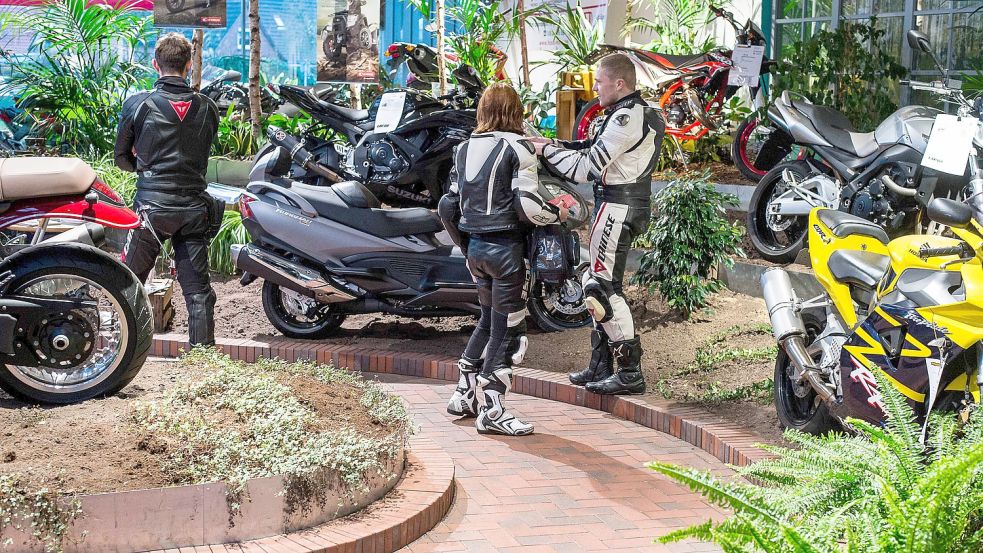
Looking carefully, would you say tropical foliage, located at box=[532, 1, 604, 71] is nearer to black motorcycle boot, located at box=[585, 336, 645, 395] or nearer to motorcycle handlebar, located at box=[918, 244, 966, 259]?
black motorcycle boot, located at box=[585, 336, 645, 395]

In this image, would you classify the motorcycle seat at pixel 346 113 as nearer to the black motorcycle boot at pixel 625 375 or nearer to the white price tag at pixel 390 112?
the white price tag at pixel 390 112

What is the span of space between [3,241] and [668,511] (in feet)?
18.4

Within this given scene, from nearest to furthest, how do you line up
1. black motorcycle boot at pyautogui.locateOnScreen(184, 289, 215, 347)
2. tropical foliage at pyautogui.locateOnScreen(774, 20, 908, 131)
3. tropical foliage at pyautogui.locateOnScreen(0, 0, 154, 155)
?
black motorcycle boot at pyautogui.locateOnScreen(184, 289, 215, 347) < tropical foliage at pyautogui.locateOnScreen(774, 20, 908, 131) < tropical foliage at pyautogui.locateOnScreen(0, 0, 154, 155)

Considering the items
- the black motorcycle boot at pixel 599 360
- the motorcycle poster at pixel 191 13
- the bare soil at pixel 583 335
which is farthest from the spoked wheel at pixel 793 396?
the motorcycle poster at pixel 191 13

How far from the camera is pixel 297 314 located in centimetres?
878

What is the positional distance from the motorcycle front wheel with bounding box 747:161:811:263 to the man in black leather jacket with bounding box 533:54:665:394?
2483 mm

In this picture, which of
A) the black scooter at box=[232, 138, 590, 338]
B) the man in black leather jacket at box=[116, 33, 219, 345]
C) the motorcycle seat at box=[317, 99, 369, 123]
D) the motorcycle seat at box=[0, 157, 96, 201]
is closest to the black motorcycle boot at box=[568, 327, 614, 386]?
the black scooter at box=[232, 138, 590, 338]

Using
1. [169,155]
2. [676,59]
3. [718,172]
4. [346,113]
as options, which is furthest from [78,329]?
[676,59]

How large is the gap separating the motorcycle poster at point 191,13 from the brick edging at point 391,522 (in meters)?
7.21

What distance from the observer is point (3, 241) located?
28.7 feet

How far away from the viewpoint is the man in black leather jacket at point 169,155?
745 cm

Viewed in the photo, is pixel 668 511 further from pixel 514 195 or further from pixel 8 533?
pixel 8 533

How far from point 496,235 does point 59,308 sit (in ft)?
7.69

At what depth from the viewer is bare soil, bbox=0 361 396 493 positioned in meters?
4.63
